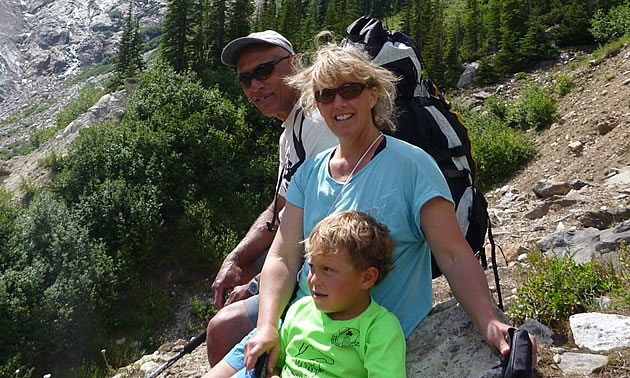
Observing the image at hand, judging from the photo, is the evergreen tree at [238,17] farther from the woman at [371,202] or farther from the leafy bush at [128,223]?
the woman at [371,202]

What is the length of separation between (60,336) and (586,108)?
41.8 feet

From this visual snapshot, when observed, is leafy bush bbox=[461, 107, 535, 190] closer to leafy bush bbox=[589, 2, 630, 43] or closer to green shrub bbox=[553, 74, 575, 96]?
green shrub bbox=[553, 74, 575, 96]

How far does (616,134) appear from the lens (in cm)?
956

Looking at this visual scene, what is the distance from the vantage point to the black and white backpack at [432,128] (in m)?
2.78

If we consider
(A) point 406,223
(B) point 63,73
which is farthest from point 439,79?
(B) point 63,73

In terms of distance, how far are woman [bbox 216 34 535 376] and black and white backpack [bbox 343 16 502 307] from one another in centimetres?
42

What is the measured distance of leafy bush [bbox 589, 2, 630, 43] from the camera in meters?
18.1

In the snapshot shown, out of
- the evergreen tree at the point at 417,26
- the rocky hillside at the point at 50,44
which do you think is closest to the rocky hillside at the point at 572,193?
the evergreen tree at the point at 417,26

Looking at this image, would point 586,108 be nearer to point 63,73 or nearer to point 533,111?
point 533,111

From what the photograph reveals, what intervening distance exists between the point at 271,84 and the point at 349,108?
1.39m

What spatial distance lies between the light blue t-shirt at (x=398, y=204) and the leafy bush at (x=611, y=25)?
752 inches

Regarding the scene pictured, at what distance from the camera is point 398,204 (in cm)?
222

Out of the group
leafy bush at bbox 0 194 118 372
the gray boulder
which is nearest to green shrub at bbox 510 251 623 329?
the gray boulder

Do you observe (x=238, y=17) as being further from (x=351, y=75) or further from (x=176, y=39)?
(x=351, y=75)
